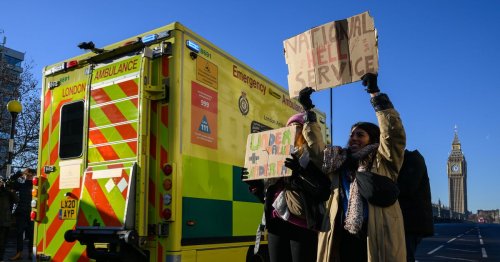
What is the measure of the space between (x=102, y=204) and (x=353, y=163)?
9.48ft

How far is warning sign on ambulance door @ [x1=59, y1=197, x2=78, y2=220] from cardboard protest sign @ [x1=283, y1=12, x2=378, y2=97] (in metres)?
2.99

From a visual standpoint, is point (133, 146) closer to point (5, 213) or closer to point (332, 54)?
point (332, 54)

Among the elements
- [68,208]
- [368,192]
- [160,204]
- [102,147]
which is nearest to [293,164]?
[368,192]

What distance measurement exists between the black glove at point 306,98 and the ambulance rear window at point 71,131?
9.81ft

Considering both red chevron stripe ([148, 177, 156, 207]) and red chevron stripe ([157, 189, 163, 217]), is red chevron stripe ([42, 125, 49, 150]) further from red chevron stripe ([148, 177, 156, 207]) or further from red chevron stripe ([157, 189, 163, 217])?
red chevron stripe ([157, 189, 163, 217])

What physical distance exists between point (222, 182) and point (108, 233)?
1.39 meters

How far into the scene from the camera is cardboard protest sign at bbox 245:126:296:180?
155 inches

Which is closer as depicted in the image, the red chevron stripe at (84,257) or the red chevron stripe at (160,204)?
the red chevron stripe at (160,204)

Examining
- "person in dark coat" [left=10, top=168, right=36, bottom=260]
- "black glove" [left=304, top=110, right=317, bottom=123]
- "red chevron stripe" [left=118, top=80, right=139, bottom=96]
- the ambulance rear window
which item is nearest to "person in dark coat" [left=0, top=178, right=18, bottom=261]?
"person in dark coat" [left=10, top=168, right=36, bottom=260]

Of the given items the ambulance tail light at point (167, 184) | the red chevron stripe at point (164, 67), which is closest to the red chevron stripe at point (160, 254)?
the ambulance tail light at point (167, 184)

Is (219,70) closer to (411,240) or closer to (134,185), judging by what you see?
(134,185)

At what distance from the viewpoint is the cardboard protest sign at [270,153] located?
394 cm

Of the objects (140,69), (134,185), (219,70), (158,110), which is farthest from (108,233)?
(219,70)

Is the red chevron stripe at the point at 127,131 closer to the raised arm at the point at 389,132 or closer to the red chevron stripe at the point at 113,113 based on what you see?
the red chevron stripe at the point at 113,113
